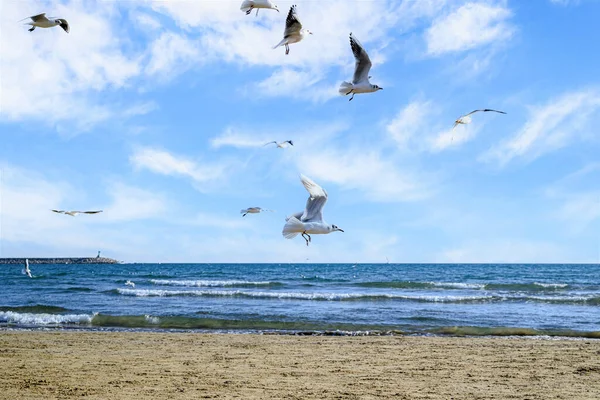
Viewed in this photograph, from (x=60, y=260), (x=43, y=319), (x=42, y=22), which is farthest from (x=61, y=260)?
(x=42, y=22)

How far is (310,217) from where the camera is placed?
638cm

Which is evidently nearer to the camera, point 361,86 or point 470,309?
point 361,86

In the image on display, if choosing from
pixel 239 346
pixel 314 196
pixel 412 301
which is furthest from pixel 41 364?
pixel 412 301

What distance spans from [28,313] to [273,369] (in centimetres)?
1015

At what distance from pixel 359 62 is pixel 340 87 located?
1.36 ft

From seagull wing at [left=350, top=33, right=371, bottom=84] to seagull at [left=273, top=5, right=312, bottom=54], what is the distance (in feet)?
3.13

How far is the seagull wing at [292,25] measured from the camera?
6840 millimetres

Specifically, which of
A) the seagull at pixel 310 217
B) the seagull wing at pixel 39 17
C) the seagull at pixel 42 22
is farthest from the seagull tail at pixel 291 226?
the seagull wing at pixel 39 17

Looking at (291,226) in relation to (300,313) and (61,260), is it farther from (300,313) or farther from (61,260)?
(61,260)

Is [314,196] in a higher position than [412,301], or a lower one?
higher

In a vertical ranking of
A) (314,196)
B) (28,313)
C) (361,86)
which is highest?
(361,86)

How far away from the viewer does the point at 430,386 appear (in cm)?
659

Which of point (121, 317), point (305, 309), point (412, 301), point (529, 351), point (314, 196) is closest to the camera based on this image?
point (314, 196)

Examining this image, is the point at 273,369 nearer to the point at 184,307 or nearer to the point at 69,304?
the point at 184,307
